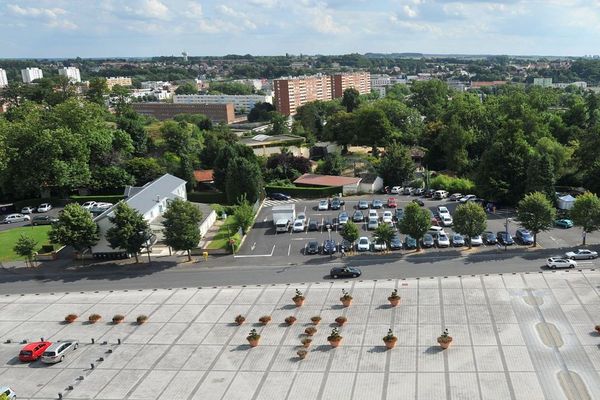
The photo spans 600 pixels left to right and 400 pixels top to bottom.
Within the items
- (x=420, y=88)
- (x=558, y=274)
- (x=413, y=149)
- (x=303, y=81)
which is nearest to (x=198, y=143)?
(x=413, y=149)

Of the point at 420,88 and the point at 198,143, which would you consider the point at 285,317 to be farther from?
the point at 420,88

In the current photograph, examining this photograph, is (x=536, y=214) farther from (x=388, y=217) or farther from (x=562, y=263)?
(x=388, y=217)

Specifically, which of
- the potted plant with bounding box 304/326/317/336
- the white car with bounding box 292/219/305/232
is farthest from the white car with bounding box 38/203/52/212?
the potted plant with bounding box 304/326/317/336

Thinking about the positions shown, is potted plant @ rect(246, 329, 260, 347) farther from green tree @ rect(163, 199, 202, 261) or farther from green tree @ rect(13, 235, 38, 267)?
green tree @ rect(13, 235, 38, 267)

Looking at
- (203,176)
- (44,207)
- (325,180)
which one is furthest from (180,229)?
(203,176)

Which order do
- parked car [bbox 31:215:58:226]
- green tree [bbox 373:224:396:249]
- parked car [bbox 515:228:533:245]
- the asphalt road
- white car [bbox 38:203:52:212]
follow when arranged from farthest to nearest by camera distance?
white car [bbox 38:203:52:212] < parked car [bbox 31:215:58:226] < parked car [bbox 515:228:533:245] < green tree [bbox 373:224:396:249] < the asphalt road

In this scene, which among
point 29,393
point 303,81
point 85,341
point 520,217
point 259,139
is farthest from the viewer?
point 303,81
